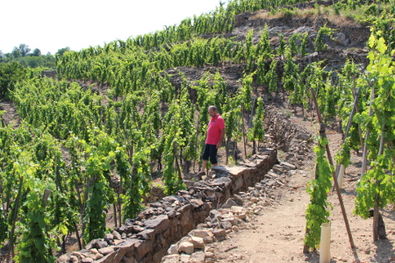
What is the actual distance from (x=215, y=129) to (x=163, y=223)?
11.5 feet

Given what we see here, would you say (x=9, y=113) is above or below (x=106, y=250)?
below

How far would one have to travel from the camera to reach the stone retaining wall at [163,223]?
6.27m

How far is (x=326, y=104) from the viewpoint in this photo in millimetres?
17406

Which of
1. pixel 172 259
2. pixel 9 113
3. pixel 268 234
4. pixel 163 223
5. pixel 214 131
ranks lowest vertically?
pixel 9 113

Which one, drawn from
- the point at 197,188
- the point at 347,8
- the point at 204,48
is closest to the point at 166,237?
the point at 197,188

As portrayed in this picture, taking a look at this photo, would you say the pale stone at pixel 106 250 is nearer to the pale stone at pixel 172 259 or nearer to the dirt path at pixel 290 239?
the pale stone at pixel 172 259

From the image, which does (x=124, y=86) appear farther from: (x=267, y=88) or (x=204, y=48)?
(x=267, y=88)

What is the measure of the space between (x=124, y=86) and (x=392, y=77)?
22469 millimetres

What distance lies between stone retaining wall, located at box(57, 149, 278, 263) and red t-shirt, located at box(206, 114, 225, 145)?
77 centimetres

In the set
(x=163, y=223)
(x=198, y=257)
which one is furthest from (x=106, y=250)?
(x=163, y=223)

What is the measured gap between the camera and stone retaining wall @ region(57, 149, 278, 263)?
6.27m

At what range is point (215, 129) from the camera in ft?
34.0

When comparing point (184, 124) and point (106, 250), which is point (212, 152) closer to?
point (184, 124)

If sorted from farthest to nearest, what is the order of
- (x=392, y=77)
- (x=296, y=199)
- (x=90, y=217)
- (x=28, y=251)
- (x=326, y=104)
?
1. (x=326, y=104)
2. (x=296, y=199)
3. (x=90, y=217)
4. (x=28, y=251)
5. (x=392, y=77)
